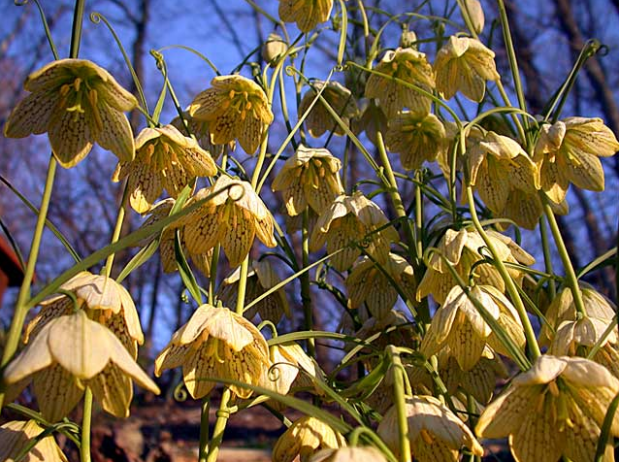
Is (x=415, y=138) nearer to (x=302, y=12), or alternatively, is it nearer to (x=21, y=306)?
(x=302, y=12)

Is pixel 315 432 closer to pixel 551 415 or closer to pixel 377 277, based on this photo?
pixel 551 415

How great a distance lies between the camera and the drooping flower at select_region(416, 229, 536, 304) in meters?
0.88

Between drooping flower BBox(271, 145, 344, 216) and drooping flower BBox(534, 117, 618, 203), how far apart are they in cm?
32

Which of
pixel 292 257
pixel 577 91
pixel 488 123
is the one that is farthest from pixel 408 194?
pixel 292 257

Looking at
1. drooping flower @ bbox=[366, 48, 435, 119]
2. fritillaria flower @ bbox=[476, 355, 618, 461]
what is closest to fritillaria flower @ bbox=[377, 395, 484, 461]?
fritillaria flower @ bbox=[476, 355, 618, 461]

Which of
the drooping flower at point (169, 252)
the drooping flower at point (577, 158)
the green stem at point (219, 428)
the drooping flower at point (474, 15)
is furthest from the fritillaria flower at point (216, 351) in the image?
the drooping flower at point (474, 15)

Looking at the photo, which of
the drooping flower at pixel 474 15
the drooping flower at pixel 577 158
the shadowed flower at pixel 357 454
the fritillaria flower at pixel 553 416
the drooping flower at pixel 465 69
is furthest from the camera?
the drooping flower at pixel 474 15

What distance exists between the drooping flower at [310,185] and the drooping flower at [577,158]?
0.32m

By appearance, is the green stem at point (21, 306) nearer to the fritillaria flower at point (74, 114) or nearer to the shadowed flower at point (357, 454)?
the fritillaria flower at point (74, 114)

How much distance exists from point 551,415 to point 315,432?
0.81 feet

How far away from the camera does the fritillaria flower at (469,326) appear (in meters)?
0.77

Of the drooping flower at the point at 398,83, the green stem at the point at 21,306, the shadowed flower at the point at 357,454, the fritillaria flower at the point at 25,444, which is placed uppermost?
the drooping flower at the point at 398,83

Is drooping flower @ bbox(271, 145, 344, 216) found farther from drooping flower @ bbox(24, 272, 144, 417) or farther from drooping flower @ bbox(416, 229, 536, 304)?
drooping flower @ bbox(24, 272, 144, 417)

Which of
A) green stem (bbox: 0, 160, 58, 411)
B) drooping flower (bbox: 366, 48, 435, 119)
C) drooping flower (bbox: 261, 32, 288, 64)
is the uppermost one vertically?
drooping flower (bbox: 261, 32, 288, 64)
